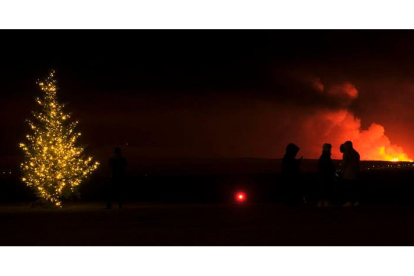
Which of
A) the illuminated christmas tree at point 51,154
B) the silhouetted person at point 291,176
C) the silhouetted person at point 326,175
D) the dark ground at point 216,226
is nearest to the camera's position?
the dark ground at point 216,226

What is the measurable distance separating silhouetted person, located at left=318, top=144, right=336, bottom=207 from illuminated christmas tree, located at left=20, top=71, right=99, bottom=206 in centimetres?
956

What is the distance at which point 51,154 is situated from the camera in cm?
3130

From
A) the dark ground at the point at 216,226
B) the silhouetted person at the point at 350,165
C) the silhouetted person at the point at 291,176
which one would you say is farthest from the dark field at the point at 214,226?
the silhouetted person at the point at 350,165

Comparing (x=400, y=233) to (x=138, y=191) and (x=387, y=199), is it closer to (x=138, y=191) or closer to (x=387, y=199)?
(x=387, y=199)

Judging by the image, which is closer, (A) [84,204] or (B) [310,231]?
(B) [310,231]

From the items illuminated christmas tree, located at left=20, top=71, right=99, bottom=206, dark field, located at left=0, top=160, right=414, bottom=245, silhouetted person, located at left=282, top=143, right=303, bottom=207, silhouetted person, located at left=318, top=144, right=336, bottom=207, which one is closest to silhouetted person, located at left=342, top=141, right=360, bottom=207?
silhouetted person, located at left=318, top=144, right=336, bottom=207

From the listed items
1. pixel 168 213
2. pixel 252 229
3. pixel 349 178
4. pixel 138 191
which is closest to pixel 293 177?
pixel 349 178

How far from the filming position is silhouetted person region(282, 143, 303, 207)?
87.1ft

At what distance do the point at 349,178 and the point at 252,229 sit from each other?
26.0 ft

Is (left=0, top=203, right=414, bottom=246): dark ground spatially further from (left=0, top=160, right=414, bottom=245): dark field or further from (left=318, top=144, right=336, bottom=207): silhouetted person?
(left=318, top=144, right=336, bottom=207): silhouetted person

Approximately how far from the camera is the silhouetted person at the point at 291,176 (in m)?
26.5

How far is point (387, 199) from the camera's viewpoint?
32719 millimetres

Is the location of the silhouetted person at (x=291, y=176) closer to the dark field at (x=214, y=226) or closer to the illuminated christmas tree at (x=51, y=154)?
the dark field at (x=214, y=226)

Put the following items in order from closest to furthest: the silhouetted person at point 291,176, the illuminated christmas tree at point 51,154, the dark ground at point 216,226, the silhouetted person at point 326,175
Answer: the dark ground at point 216,226 < the silhouetted person at point 326,175 < the silhouetted person at point 291,176 < the illuminated christmas tree at point 51,154
